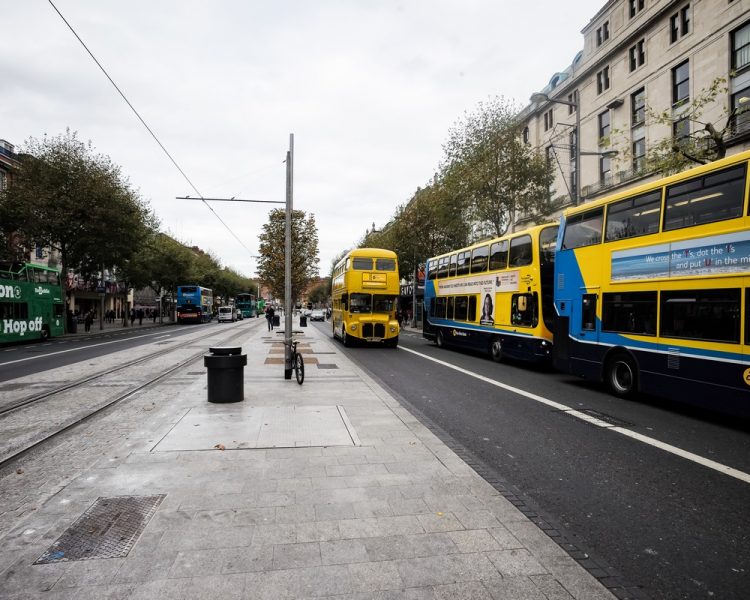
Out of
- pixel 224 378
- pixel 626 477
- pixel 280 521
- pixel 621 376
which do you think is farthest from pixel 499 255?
pixel 280 521

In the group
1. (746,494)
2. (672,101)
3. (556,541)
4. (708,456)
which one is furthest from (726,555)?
(672,101)

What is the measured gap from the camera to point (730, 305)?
7.09 metres

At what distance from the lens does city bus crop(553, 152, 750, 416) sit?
703 cm

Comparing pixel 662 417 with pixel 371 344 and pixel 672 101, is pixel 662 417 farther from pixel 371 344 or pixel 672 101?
pixel 672 101

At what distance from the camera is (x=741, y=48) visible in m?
21.3

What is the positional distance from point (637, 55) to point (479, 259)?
20.3 m

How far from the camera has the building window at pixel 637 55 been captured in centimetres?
2748

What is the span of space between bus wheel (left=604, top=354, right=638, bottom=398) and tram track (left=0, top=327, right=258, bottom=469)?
940 centimetres

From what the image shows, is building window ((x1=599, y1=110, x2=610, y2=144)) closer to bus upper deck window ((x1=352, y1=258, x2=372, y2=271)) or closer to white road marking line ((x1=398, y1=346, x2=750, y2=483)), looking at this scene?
bus upper deck window ((x1=352, y1=258, x2=372, y2=271))

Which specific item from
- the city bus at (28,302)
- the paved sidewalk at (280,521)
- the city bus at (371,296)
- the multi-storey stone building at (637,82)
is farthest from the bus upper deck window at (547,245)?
the city bus at (28,302)

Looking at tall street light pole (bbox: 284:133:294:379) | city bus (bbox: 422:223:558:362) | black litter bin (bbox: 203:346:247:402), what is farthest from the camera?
city bus (bbox: 422:223:558:362)

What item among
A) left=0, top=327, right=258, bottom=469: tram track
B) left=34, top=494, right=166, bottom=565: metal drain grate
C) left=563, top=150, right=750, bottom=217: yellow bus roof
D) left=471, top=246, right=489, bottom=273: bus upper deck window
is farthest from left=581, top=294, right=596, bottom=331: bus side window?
left=0, top=327, right=258, bottom=469: tram track

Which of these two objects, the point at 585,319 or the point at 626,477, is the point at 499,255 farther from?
the point at 626,477

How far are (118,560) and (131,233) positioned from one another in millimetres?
30829
